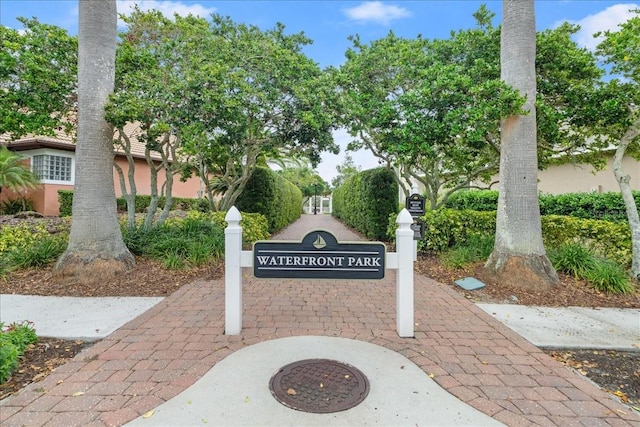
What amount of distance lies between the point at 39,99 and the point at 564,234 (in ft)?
35.7

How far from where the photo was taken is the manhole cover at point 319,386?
7.80 feet

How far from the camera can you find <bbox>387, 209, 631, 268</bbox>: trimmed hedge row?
612 cm

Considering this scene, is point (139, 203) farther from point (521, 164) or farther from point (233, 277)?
point (521, 164)

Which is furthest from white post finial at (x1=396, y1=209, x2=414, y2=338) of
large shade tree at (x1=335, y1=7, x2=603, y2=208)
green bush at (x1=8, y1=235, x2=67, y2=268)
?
green bush at (x1=8, y1=235, x2=67, y2=268)

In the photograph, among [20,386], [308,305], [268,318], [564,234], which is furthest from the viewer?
[564,234]

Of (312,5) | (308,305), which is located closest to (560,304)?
(308,305)

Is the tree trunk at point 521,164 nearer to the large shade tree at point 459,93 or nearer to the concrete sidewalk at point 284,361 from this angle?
the large shade tree at point 459,93

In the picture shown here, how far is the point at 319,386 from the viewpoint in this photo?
260 cm

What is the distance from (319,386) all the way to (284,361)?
50 cm

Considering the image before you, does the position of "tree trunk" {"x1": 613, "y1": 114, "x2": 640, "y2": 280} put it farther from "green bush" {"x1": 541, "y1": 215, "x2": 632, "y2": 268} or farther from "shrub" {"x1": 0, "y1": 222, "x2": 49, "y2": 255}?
"shrub" {"x1": 0, "y1": 222, "x2": 49, "y2": 255}

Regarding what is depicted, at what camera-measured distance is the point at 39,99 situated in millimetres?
6203

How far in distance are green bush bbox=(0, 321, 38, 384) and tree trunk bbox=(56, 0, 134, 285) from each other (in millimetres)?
1904

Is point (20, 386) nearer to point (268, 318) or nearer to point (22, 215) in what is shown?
point (268, 318)

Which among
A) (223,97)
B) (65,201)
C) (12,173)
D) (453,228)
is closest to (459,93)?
(453,228)
